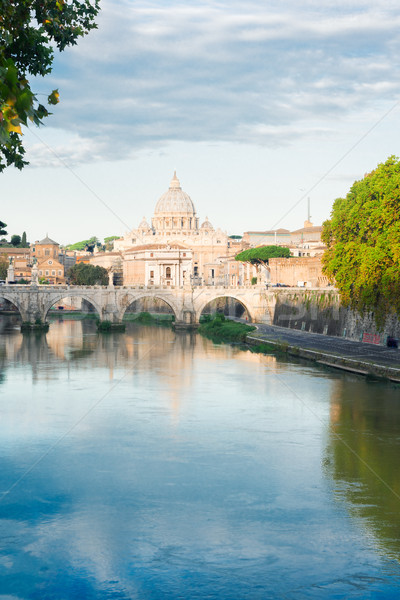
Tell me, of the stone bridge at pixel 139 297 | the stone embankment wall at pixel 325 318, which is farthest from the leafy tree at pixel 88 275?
the stone embankment wall at pixel 325 318

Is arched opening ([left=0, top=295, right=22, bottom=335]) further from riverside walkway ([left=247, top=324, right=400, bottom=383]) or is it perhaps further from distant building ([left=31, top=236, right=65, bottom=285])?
distant building ([left=31, top=236, right=65, bottom=285])

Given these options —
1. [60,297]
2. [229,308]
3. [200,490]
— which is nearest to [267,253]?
[229,308]

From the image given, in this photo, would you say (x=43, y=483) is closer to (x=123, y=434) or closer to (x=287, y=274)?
(x=123, y=434)

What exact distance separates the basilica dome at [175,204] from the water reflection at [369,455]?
116828 mm

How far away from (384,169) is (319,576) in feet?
74.9

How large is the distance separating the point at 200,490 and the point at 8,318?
58642mm

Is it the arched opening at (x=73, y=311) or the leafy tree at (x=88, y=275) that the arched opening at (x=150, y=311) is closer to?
the arched opening at (x=73, y=311)

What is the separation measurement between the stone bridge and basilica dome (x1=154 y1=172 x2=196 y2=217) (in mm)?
80700

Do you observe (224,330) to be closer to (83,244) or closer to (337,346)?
(337,346)

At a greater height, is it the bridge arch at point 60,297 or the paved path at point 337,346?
the bridge arch at point 60,297

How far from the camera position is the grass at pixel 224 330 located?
48834mm

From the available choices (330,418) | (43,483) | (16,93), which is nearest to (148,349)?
(330,418)

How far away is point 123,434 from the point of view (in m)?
19.9

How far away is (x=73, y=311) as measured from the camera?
8494cm
